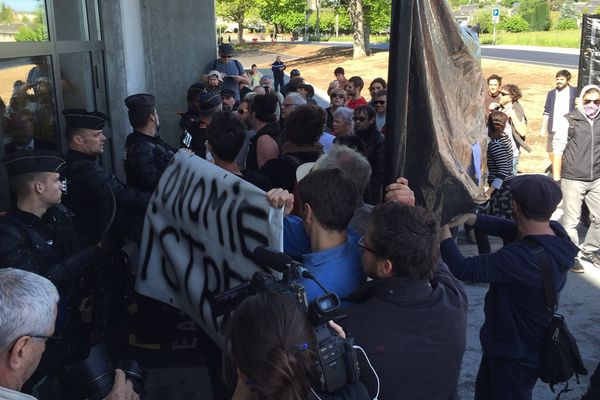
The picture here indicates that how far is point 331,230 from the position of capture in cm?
239

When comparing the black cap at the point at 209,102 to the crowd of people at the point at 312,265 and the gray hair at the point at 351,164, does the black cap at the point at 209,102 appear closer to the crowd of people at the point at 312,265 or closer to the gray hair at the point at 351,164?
the crowd of people at the point at 312,265

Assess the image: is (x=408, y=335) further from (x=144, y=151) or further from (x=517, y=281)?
(x=144, y=151)

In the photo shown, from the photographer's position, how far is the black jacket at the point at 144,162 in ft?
14.6

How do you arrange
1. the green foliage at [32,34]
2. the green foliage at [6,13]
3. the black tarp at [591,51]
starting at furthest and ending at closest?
1. the black tarp at [591,51]
2. the green foliage at [32,34]
3. the green foliage at [6,13]

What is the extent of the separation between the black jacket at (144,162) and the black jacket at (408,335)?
267 centimetres

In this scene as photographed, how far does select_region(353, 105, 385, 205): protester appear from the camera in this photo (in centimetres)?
502

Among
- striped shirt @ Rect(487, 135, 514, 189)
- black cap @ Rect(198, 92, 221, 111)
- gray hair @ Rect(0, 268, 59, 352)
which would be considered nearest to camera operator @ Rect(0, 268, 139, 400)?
gray hair @ Rect(0, 268, 59, 352)

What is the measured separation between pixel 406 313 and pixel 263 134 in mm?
3064

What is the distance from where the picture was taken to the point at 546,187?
291cm

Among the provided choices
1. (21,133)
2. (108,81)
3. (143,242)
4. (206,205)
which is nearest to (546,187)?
(206,205)

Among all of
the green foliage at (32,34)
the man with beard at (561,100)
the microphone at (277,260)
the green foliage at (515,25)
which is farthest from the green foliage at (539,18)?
the microphone at (277,260)

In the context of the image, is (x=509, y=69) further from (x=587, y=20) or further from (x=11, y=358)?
(x=11, y=358)

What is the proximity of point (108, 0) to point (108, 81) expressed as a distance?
89cm

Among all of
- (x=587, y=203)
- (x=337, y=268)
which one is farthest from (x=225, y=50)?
(x=337, y=268)
